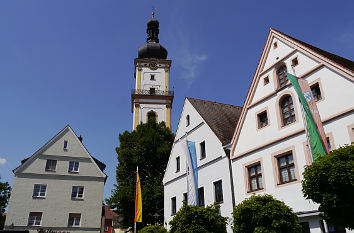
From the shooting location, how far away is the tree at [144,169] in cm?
3275

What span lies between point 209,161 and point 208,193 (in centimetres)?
215

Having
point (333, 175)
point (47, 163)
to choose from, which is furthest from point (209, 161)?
point (47, 163)

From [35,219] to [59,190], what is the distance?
140 inches

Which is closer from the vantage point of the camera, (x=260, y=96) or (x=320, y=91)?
(x=320, y=91)

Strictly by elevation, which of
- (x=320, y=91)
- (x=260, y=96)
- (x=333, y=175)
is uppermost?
(x=260, y=96)

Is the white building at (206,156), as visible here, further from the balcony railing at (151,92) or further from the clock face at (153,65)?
the clock face at (153,65)

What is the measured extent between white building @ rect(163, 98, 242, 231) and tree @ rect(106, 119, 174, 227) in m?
6.53

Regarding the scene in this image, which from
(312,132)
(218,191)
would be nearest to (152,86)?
(218,191)

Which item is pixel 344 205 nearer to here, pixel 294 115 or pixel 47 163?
pixel 294 115

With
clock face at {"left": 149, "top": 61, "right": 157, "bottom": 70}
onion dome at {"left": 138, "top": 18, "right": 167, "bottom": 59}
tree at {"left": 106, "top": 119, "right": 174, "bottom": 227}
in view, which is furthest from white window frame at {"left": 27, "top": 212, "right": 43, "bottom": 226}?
onion dome at {"left": 138, "top": 18, "right": 167, "bottom": 59}

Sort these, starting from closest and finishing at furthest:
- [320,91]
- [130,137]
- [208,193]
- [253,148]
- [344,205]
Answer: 1. [344,205]
2. [320,91]
3. [253,148]
4. [208,193]
5. [130,137]

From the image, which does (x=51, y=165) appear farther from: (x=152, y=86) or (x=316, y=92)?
(x=316, y=92)

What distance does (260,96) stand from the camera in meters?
19.2

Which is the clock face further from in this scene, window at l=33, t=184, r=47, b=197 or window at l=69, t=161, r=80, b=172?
window at l=33, t=184, r=47, b=197
